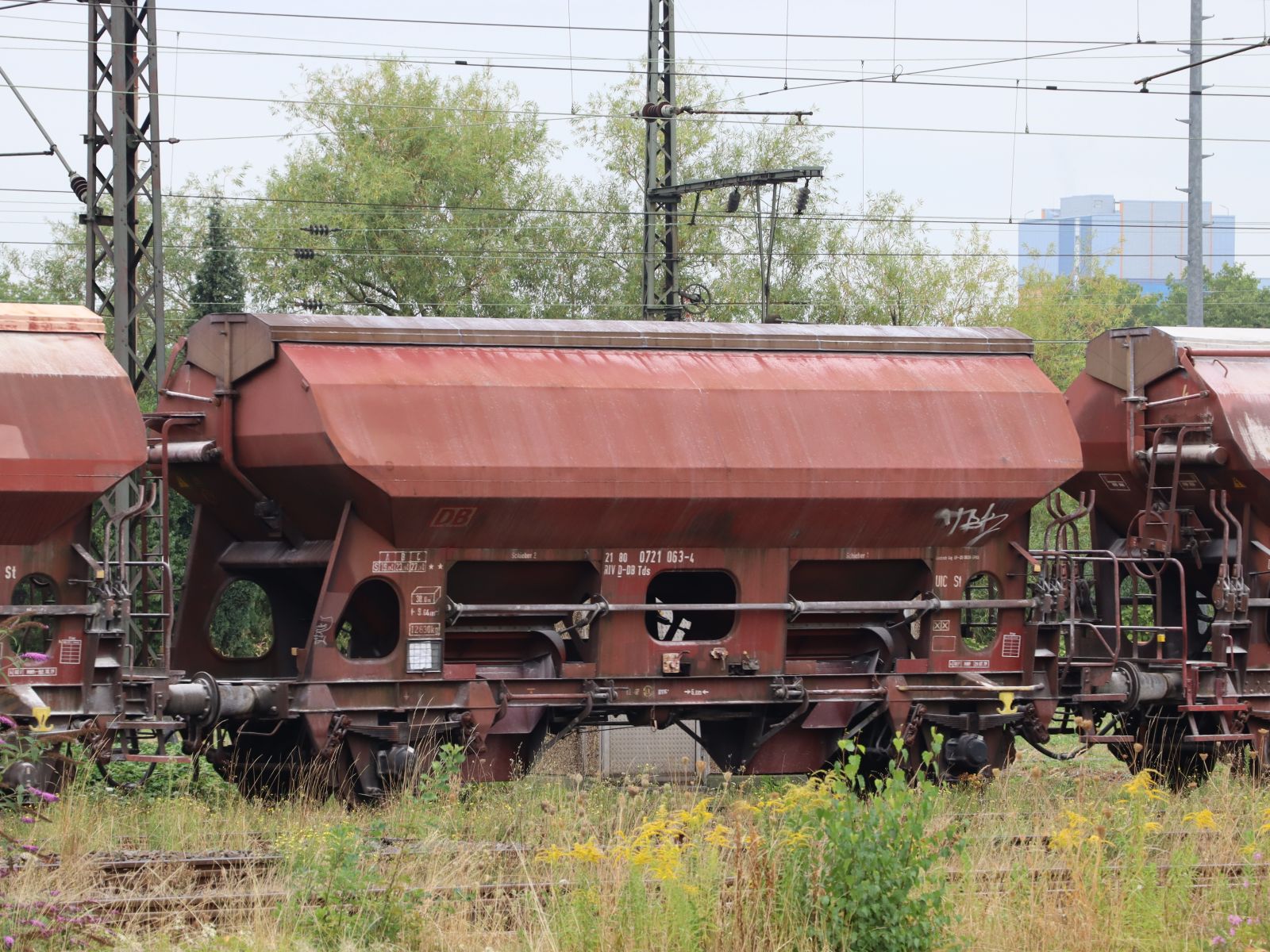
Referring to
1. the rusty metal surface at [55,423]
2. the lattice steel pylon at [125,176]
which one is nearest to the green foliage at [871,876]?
the rusty metal surface at [55,423]

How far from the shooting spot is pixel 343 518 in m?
12.9

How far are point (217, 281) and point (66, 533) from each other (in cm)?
2257

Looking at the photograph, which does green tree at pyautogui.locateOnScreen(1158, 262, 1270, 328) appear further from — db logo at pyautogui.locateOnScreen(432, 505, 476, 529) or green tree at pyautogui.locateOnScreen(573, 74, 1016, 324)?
db logo at pyautogui.locateOnScreen(432, 505, 476, 529)

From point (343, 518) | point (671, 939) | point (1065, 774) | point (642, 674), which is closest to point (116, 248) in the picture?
point (343, 518)

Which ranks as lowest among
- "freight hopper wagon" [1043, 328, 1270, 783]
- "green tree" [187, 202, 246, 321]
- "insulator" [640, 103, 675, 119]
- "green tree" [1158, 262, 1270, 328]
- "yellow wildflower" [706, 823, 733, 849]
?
"yellow wildflower" [706, 823, 733, 849]

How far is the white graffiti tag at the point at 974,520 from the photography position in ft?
47.6

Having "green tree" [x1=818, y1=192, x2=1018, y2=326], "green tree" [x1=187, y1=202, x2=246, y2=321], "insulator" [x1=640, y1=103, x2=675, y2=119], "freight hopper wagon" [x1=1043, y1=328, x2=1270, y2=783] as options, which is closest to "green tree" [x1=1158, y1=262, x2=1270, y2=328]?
"green tree" [x1=818, y1=192, x2=1018, y2=326]

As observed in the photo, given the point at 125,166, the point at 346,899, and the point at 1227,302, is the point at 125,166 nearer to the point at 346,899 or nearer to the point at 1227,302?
the point at 346,899

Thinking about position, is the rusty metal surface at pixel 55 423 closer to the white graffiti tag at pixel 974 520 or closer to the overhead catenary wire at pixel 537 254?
the white graffiti tag at pixel 974 520

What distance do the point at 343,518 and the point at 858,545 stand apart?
4.47m

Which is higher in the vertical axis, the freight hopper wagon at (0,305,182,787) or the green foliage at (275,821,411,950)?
the freight hopper wagon at (0,305,182,787)

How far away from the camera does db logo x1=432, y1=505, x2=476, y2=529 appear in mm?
12945

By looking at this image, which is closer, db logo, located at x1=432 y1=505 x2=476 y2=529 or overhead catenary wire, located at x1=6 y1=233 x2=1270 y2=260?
db logo, located at x1=432 y1=505 x2=476 y2=529

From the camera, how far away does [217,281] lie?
34094mm
